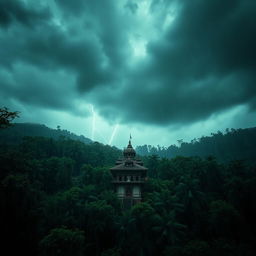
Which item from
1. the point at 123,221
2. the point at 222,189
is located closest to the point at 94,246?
the point at 123,221

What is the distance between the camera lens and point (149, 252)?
32.8 m

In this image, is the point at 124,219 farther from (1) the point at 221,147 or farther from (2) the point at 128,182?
(1) the point at 221,147

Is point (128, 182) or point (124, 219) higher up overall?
point (128, 182)

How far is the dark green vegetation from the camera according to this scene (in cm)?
15762

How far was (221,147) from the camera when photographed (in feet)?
548

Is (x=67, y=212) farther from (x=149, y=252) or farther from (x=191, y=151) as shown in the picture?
(x=191, y=151)

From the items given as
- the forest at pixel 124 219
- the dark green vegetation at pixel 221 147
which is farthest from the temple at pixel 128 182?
the dark green vegetation at pixel 221 147

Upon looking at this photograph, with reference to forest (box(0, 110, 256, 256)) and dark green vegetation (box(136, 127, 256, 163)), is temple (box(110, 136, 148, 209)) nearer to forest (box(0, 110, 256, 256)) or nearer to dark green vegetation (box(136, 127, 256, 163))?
forest (box(0, 110, 256, 256))

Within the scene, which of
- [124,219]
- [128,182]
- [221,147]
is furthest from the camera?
[221,147]

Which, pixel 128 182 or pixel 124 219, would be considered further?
pixel 128 182

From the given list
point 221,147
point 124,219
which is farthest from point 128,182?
point 221,147

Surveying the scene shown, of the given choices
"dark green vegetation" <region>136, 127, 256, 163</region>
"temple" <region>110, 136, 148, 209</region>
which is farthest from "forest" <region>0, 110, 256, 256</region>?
"dark green vegetation" <region>136, 127, 256, 163</region>

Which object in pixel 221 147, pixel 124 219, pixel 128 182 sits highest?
pixel 221 147

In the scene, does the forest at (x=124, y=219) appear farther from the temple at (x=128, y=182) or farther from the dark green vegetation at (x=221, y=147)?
the dark green vegetation at (x=221, y=147)
